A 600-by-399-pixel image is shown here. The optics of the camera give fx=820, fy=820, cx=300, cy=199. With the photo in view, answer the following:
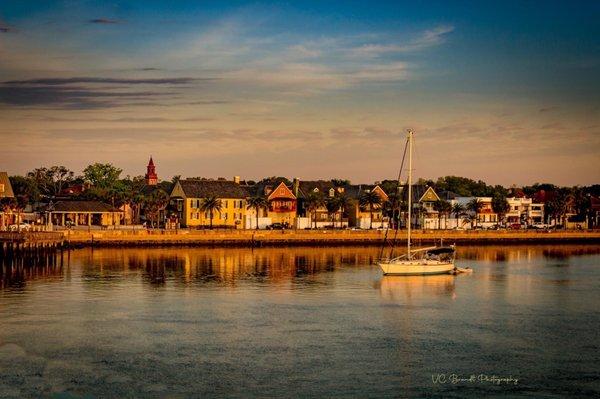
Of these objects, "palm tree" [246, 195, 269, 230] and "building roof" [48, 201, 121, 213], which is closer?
"building roof" [48, 201, 121, 213]

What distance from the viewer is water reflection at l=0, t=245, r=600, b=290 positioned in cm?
8025

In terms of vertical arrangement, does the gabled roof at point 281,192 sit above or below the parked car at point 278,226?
above

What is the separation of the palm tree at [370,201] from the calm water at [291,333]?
7607 cm

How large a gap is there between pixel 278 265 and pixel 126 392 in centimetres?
6020

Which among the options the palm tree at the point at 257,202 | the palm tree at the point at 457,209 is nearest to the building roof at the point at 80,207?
the palm tree at the point at 257,202

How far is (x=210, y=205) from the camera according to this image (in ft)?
490

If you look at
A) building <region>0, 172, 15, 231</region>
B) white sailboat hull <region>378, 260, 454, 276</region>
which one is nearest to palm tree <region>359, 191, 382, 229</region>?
building <region>0, 172, 15, 231</region>

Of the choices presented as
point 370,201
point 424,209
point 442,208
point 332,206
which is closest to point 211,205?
→ point 332,206

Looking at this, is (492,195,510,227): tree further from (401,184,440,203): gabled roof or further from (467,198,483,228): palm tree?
(401,184,440,203): gabled roof

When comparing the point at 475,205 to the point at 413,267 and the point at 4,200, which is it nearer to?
the point at 4,200

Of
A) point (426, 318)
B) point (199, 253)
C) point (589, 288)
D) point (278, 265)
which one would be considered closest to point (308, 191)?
point (199, 253)

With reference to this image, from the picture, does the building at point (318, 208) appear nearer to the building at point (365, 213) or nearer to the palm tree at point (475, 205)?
the building at point (365, 213)

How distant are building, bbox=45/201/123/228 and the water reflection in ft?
101

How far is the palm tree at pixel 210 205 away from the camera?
149625mm
